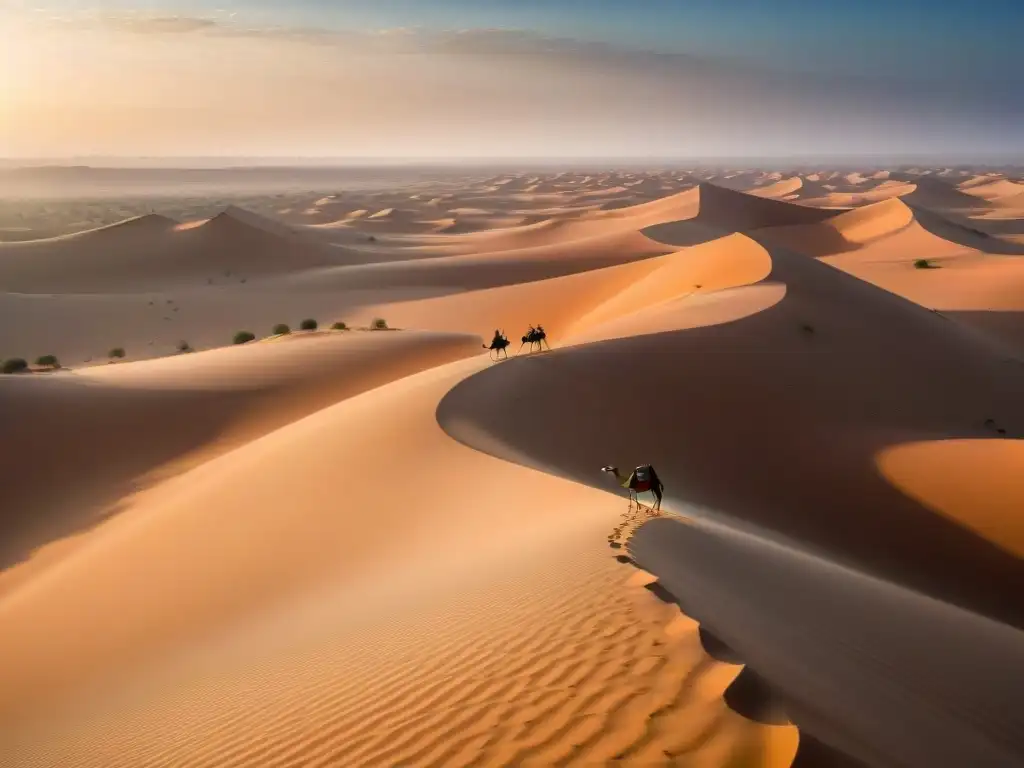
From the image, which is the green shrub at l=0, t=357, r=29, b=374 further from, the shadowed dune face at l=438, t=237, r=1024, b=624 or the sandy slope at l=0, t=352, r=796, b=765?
the shadowed dune face at l=438, t=237, r=1024, b=624

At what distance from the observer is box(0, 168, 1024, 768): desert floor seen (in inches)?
168

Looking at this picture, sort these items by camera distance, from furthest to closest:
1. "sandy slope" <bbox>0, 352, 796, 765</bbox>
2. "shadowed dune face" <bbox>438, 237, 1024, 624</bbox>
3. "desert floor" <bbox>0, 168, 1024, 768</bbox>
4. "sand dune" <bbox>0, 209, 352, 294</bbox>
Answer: "sand dune" <bbox>0, 209, 352, 294</bbox>
"shadowed dune face" <bbox>438, 237, 1024, 624</bbox>
"desert floor" <bbox>0, 168, 1024, 768</bbox>
"sandy slope" <bbox>0, 352, 796, 765</bbox>

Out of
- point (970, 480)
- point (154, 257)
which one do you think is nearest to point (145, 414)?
point (970, 480)

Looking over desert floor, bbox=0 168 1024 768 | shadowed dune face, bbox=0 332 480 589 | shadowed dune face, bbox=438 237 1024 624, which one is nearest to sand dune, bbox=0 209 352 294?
desert floor, bbox=0 168 1024 768

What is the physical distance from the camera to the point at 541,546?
7055 mm

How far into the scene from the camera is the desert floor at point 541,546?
14.0 feet

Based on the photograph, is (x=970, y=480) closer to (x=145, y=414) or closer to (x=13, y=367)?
(x=145, y=414)

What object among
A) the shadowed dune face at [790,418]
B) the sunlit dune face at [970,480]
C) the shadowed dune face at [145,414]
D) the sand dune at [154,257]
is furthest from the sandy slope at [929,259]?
the sand dune at [154,257]

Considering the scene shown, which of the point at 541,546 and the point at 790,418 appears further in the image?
the point at 790,418

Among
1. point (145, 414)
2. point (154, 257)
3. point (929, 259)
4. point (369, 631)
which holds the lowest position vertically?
point (929, 259)

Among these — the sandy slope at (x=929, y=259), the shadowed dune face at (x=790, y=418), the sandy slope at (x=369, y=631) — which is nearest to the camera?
the sandy slope at (x=369, y=631)

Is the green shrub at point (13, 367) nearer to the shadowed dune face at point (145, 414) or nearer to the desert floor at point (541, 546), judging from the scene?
the desert floor at point (541, 546)

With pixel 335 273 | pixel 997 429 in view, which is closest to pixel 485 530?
pixel 997 429

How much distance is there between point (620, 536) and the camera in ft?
23.0
